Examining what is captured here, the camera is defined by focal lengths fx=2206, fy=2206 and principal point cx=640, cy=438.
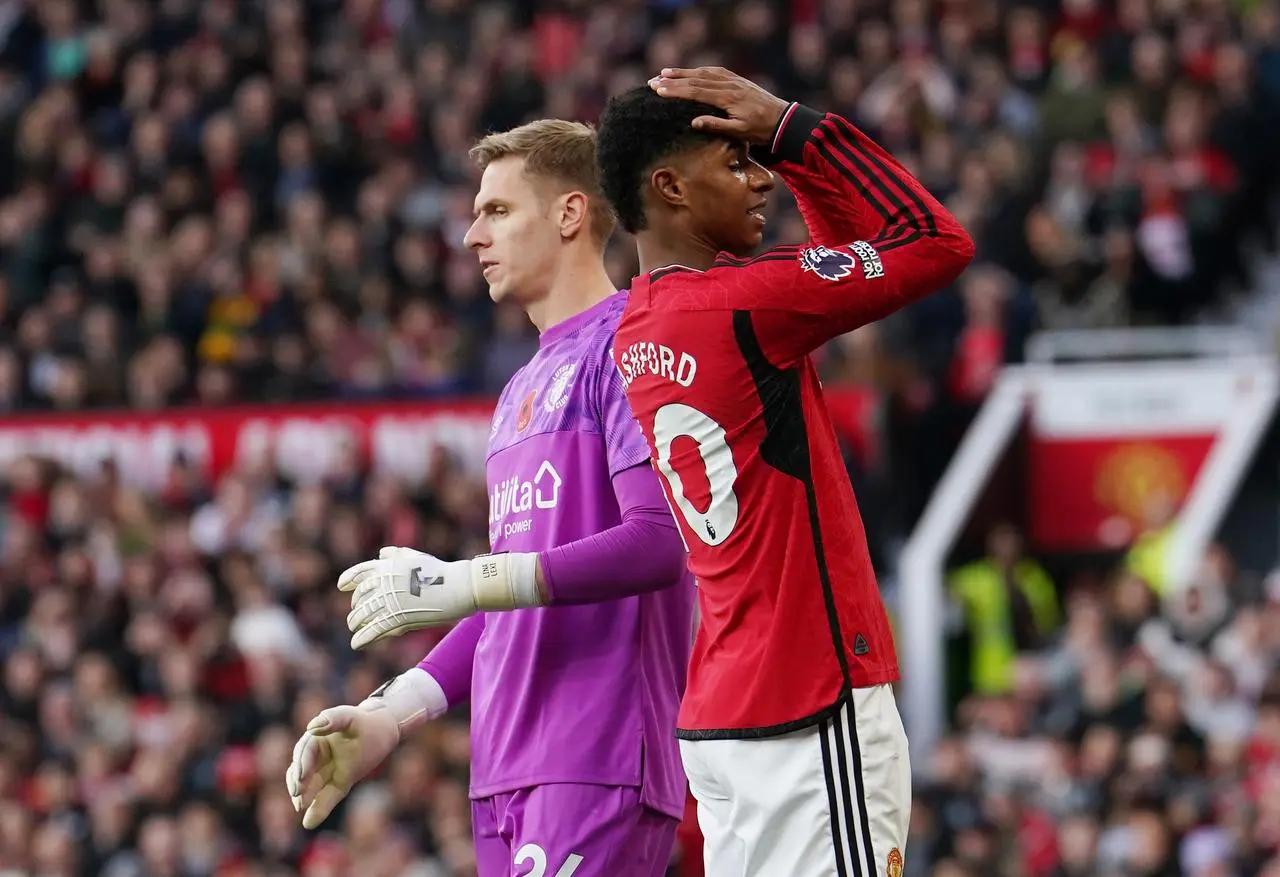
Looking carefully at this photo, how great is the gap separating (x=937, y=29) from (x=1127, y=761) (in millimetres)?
8404

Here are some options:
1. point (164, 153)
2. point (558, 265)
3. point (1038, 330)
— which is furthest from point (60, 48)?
point (558, 265)

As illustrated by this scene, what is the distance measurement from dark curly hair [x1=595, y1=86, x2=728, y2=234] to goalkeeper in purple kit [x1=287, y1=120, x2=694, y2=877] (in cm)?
53

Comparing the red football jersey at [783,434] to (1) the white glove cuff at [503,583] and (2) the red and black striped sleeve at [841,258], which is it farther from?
(1) the white glove cuff at [503,583]

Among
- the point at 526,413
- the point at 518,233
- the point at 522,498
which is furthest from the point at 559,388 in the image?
the point at 518,233

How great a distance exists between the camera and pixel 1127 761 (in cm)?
1117

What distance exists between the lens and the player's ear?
205 inches

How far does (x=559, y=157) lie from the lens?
17.2 feet

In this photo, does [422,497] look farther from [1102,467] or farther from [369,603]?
[369,603]

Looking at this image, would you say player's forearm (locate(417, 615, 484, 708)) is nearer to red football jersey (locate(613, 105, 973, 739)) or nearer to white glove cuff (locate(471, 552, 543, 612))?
white glove cuff (locate(471, 552, 543, 612))

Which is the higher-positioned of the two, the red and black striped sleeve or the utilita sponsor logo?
the red and black striped sleeve

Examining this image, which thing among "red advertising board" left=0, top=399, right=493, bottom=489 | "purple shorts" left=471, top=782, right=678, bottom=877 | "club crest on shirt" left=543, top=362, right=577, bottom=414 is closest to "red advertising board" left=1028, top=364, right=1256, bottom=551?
"red advertising board" left=0, top=399, right=493, bottom=489

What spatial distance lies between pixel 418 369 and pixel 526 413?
11.0 m

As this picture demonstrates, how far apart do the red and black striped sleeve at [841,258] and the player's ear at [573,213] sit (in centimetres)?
93

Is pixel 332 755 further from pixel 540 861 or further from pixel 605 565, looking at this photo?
pixel 605 565
